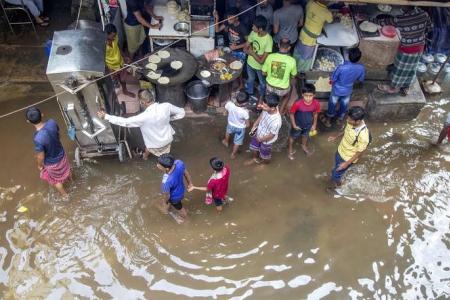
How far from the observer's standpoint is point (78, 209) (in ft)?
21.9

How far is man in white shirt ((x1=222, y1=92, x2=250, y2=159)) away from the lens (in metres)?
6.58

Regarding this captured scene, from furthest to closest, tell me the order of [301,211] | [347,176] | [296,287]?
1. [347,176]
2. [301,211]
3. [296,287]

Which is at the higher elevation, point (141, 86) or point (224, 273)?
point (141, 86)

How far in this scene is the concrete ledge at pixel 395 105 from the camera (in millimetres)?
7965

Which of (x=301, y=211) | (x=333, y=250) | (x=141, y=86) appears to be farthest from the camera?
(x=141, y=86)

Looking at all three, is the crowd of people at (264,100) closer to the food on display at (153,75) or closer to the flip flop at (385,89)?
the flip flop at (385,89)

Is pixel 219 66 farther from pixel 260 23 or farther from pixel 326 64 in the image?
pixel 326 64

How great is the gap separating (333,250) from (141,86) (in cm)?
463

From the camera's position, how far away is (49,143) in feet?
19.4

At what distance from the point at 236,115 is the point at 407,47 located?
3.35 meters

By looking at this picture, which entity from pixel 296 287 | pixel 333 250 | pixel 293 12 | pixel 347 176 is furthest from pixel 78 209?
pixel 293 12

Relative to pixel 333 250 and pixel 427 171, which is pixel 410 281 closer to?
pixel 333 250

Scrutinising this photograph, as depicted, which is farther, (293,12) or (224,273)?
(293,12)

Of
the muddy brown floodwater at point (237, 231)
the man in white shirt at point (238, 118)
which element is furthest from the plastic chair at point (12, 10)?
the man in white shirt at point (238, 118)
